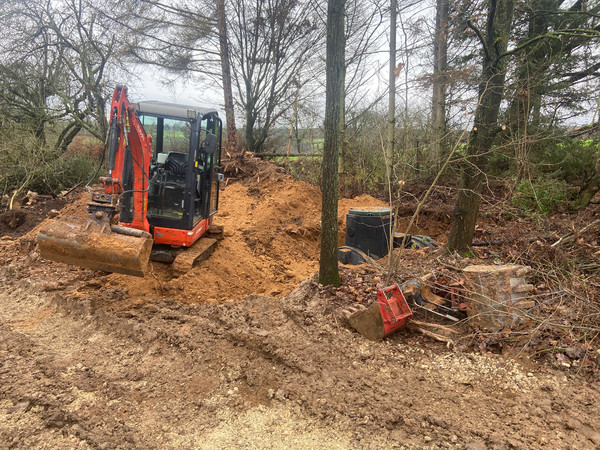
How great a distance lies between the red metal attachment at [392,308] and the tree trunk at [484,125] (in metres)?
2.50

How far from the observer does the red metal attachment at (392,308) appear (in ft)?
13.4

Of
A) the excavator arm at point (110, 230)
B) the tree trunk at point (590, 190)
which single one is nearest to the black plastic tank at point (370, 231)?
the excavator arm at point (110, 230)

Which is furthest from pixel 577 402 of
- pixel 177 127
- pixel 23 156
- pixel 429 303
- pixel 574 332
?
pixel 23 156

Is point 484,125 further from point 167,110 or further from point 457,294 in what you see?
point 167,110

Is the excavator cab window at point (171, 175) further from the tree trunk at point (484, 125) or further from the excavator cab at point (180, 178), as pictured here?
the tree trunk at point (484, 125)

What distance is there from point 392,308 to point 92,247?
11.9 ft

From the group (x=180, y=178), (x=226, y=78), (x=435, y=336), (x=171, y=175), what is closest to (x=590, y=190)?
(x=435, y=336)

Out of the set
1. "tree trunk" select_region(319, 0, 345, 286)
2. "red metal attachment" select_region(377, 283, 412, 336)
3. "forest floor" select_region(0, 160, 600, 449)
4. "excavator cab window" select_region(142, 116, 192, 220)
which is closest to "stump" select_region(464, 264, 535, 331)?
"forest floor" select_region(0, 160, 600, 449)

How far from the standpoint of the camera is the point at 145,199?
5.31 m

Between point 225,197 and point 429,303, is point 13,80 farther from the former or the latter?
point 429,303

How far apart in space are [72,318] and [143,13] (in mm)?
13105

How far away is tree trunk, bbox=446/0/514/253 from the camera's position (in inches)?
222

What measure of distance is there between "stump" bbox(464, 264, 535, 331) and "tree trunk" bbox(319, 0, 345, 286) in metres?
1.87

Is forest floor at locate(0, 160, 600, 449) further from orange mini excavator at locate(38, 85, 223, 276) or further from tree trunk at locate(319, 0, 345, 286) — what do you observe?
orange mini excavator at locate(38, 85, 223, 276)
